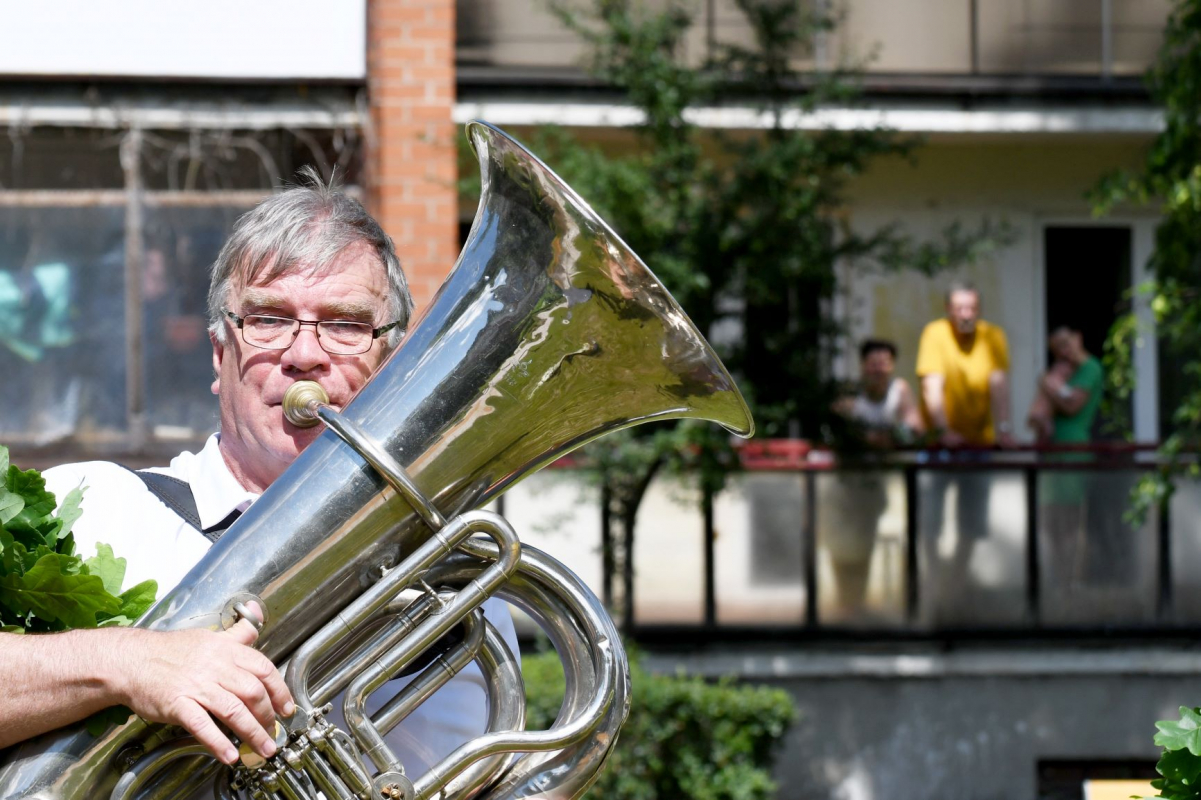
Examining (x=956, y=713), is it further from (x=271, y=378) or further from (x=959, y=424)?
(x=271, y=378)

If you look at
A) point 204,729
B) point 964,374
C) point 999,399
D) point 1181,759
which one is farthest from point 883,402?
point 204,729

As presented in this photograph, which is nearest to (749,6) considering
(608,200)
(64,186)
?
(608,200)

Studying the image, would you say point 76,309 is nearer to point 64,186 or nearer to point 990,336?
point 64,186

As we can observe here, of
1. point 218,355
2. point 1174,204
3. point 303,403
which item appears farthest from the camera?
point 1174,204

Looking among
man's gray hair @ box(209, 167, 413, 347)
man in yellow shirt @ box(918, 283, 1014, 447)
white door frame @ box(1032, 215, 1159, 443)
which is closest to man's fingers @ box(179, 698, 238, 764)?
man's gray hair @ box(209, 167, 413, 347)

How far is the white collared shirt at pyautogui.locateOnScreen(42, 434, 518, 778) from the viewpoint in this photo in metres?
2.18

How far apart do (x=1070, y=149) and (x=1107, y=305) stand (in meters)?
1.03

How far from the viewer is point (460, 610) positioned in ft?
6.51

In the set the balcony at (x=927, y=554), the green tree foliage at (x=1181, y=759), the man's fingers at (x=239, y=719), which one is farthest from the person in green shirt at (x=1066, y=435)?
the man's fingers at (x=239, y=719)

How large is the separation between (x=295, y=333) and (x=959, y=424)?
6.06m

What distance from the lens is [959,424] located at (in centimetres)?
782

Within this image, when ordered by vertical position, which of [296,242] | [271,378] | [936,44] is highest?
[936,44]

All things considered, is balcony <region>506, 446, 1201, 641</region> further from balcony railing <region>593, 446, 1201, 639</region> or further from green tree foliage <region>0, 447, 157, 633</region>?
green tree foliage <region>0, 447, 157, 633</region>

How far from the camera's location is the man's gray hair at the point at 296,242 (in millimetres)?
2268
